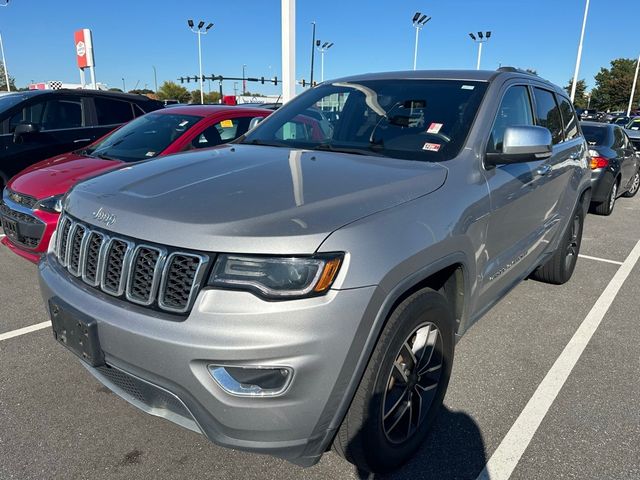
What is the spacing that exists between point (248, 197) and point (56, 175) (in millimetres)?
3382

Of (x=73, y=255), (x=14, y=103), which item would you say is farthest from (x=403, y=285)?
(x=14, y=103)

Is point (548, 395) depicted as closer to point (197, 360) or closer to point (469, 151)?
point (469, 151)

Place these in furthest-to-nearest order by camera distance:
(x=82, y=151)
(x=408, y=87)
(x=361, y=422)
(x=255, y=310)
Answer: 1. (x=82, y=151)
2. (x=408, y=87)
3. (x=361, y=422)
4. (x=255, y=310)

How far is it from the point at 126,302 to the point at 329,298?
0.82 meters

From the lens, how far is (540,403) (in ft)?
9.20

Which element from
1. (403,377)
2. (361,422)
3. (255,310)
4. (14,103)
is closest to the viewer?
(255,310)

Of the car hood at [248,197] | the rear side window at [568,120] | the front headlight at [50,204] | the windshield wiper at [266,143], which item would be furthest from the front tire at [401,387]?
the front headlight at [50,204]

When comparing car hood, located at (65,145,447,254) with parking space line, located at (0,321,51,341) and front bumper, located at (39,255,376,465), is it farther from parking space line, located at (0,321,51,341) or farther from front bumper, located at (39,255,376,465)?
parking space line, located at (0,321,51,341)

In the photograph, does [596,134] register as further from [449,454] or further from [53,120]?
[53,120]

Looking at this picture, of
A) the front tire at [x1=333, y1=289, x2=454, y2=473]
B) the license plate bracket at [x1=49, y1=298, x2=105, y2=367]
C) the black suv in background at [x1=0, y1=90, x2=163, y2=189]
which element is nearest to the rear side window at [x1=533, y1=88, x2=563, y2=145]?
the front tire at [x1=333, y1=289, x2=454, y2=473]

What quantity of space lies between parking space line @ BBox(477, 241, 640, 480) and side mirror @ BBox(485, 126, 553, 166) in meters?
1.38

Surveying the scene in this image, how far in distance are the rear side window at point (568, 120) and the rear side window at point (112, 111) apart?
6.27m

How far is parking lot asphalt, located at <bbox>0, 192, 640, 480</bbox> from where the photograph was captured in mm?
2270

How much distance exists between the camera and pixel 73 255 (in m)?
2.26
